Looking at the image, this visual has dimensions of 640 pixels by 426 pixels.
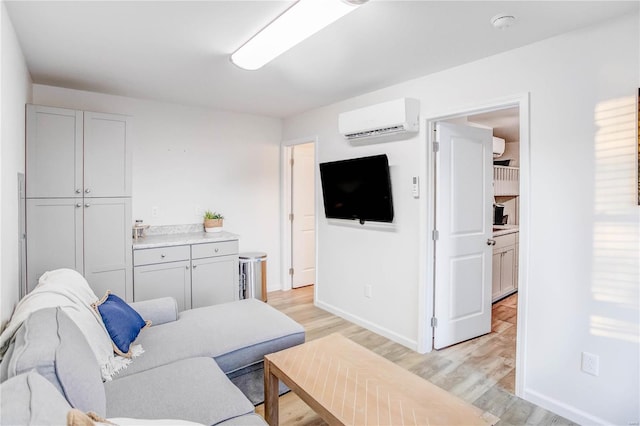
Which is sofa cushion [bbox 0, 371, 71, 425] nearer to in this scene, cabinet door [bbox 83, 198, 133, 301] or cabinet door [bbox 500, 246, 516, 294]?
cabinet door [bbox 83, 198, 133, 301]

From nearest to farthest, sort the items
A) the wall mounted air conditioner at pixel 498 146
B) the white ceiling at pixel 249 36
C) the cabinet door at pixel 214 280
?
the white ceiling at pixel 249 36
the cabinet door at pixel 214 280
the wall mounted air conditioner at pixel 498 146

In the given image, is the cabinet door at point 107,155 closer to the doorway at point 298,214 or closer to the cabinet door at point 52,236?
the cabinet door at point 52,236

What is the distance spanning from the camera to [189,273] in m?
3.72

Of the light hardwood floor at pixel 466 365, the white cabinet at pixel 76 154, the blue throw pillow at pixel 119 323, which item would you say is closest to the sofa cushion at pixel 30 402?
the blue throw pillow at pixel 119 323

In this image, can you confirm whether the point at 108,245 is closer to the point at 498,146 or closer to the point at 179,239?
the point at 179,239

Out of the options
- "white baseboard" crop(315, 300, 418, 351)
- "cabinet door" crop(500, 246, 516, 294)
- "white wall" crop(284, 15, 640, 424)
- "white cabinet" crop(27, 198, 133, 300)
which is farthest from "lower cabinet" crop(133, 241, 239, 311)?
"cabinet door" crop(500, 246, 516, 294)

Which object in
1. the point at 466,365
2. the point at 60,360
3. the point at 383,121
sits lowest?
the point at 466,365

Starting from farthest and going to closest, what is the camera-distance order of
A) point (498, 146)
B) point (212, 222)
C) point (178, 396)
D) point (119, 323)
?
point (498, 146), point (212, 222), point (119, 323), point (178, 396)

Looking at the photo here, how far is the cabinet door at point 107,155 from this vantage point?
3172mm

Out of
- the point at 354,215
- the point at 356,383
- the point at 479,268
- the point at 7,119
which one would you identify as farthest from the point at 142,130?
the point at 479,268

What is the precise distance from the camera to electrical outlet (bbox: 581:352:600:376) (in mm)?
2102

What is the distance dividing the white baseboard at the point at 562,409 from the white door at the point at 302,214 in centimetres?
320

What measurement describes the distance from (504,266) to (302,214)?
2.79m

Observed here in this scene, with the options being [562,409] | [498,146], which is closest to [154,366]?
[562,409]
